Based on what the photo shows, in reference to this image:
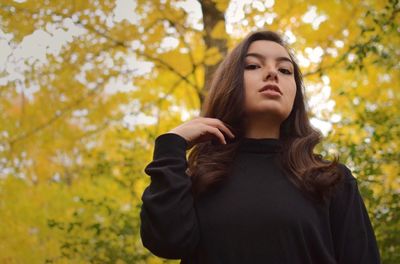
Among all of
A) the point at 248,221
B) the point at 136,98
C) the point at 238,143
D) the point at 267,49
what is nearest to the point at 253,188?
the point at 248,221

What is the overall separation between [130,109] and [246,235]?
2.50 meters

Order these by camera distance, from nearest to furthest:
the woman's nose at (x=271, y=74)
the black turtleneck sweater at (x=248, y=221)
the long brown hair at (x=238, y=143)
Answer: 1. the black turtleneck sweater at (x=248, y=221)
2. the long brown hair at (x=238, y=143)
3. the woman's nose at (x=271, y=74)

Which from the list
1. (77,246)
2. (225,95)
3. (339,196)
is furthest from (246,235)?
(77,246)

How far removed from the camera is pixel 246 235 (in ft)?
4.87

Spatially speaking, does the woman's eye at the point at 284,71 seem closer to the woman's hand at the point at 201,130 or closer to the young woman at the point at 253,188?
the young woman at the point at 253,188

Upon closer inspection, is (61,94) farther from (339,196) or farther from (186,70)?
(339,196)

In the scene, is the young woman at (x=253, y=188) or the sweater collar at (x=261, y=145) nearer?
the young woman at (x=253, y=188)

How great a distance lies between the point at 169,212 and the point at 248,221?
0.25 metres

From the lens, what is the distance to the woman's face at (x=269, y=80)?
172cm

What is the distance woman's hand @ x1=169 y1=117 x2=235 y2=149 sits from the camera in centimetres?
169

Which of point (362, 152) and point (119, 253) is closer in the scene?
point (362, 152)

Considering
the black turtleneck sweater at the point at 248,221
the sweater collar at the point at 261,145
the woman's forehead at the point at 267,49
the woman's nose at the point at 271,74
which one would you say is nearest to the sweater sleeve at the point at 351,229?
the black turtleneck sweater at the point at 248,221

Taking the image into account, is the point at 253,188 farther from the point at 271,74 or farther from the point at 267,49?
the point at 267,49

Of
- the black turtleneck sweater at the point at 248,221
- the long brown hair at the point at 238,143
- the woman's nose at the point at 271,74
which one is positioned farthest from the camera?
the woman's nose at the point at 271,74
